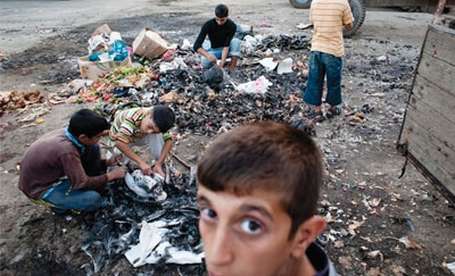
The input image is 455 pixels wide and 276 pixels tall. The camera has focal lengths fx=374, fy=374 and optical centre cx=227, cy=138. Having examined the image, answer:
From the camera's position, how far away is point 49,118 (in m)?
5.59

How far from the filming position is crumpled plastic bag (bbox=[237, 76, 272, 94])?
5.91m

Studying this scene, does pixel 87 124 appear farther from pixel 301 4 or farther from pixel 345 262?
pixel 301 4

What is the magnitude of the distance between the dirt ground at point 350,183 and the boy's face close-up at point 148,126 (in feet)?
3.38

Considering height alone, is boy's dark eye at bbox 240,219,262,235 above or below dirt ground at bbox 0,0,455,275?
above

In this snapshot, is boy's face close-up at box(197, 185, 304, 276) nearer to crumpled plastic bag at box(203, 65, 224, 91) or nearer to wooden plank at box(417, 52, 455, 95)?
wooden plank at box(417, 52, 455, 95)

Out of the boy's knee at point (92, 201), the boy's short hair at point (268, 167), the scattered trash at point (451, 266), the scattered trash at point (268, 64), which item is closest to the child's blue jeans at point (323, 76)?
the scattered trash at point (268, 64)

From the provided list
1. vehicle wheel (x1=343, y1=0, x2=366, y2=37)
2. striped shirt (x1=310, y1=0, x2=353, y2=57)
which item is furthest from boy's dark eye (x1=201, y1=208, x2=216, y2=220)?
vehicle wheel (x1=343, y1=0, x2=366, y2=37)

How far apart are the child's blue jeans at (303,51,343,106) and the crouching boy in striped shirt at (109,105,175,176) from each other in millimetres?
2358

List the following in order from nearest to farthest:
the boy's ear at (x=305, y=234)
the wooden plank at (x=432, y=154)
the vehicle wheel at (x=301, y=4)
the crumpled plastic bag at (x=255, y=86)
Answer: the boy's ear at (x=305, y=234) → the wooden plank at (x=432, y=154) → the crumpled plastic bag at (x=255, y=86) → the vehicle wheel at (x=301, y=4)

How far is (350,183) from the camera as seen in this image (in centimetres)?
393

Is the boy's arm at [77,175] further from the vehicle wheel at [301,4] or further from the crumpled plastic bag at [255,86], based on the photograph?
the vehicle wheel at [301,4]

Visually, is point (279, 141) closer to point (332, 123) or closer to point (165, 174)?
point (165, 174)

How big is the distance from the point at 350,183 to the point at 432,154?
1244 millimetres

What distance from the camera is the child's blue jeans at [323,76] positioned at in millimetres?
4895
